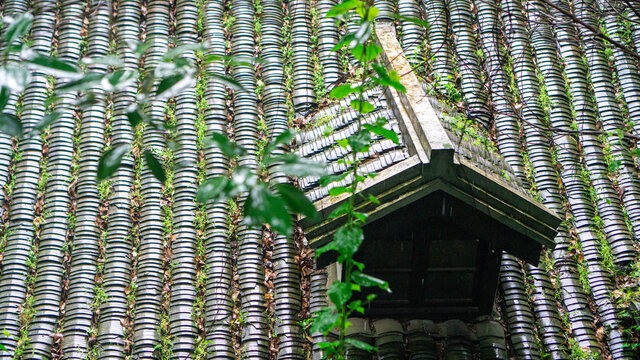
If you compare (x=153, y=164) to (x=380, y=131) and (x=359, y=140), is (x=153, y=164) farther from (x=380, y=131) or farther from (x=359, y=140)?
(x=380, y=131)

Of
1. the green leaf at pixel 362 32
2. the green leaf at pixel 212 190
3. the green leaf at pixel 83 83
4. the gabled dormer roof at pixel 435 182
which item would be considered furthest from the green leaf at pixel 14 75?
the gabled dormer roof at pixel 435 182

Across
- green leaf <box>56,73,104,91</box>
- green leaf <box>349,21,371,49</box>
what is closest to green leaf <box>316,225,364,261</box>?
green leaf <box>349,21,371,49</box>

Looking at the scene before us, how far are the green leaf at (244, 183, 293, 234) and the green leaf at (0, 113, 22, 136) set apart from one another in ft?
3.97

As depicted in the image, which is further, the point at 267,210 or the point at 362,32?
the point at 362,32

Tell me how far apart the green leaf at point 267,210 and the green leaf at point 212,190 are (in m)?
0.17

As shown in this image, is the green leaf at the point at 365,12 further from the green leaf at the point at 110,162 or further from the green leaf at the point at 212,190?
the green leaf at the point at 110,162

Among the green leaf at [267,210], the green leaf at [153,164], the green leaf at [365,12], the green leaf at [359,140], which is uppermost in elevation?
the green leaf at [365,12]

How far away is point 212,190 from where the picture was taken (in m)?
3.54

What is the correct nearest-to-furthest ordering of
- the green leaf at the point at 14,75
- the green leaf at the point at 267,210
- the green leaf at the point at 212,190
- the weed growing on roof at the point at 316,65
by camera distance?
the green leaf at the point at 267,210, the green leaf at the point at 212,190, the green leaf at the point at 14,75, the weed growing on roof at the point at 316,65

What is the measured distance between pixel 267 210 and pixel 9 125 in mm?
1345

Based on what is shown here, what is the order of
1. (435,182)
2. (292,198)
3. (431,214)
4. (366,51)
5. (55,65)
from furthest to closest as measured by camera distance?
(431,214) → (435,182) → (366,51) → (55,65) → (292,198)

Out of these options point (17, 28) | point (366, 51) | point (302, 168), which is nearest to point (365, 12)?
point (366, 51)

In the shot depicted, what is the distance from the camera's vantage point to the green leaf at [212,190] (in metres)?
3.50

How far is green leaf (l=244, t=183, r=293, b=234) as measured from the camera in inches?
130
